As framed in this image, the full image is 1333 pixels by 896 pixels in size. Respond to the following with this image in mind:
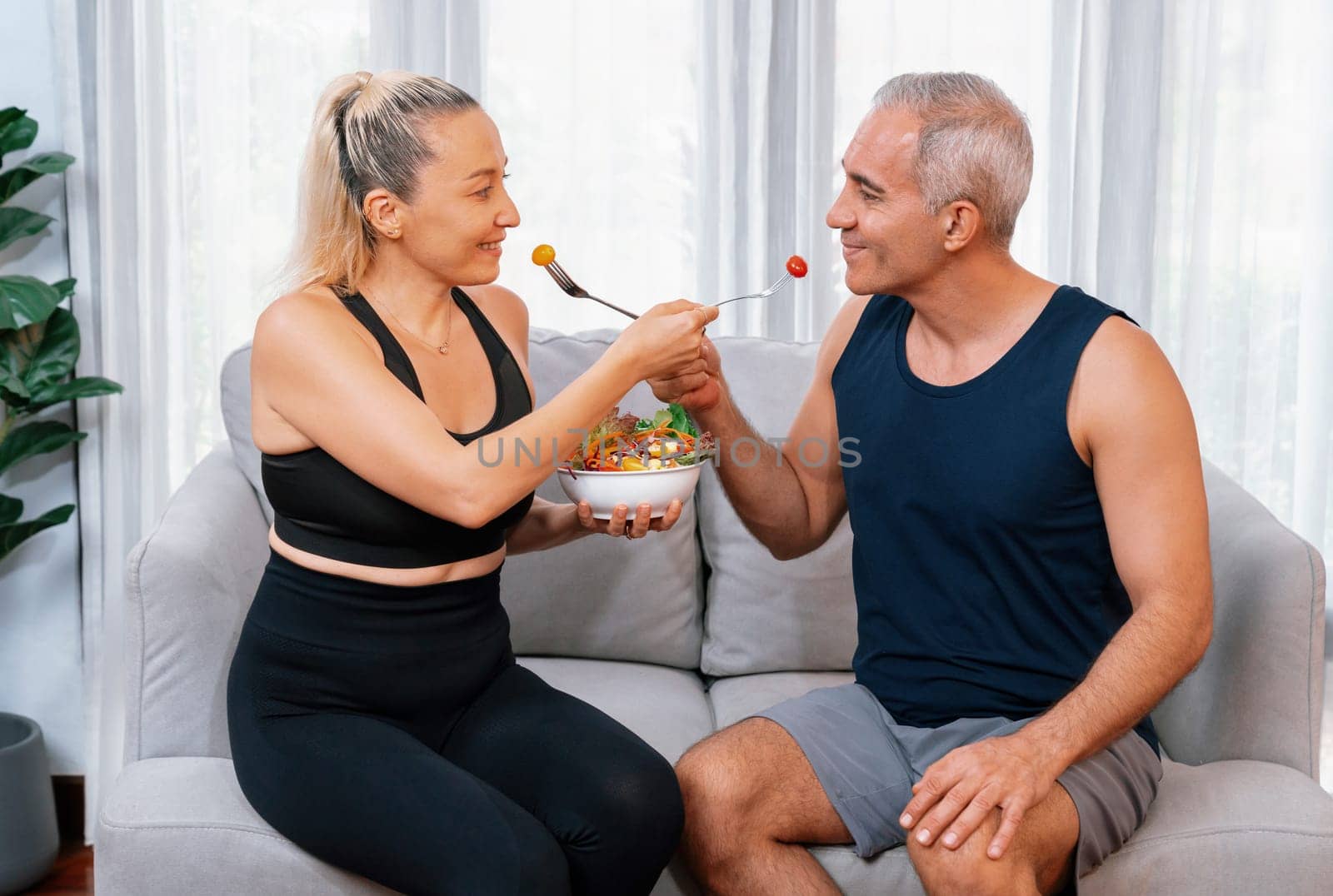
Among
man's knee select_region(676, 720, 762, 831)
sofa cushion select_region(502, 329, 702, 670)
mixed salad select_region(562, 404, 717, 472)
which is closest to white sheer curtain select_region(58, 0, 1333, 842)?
sofa cushion select_region(502, 329, 702, 670)

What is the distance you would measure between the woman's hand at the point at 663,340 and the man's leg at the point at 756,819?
1.63 feet

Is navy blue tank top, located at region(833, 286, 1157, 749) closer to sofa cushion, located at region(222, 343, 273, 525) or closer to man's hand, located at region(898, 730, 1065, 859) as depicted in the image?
man's hand, located at region(898, 730, 1065, 859)

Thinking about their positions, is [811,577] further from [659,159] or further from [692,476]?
[659,159]

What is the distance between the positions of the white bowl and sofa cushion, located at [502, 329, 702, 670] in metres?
0.58

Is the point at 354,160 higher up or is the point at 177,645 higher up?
the point at 354,160

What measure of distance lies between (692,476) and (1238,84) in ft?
6.12

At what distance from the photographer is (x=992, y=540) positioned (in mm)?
1679

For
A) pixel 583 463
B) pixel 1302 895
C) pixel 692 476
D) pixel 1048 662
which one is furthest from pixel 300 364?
pixel 1302 895

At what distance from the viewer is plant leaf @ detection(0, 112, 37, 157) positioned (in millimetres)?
2475

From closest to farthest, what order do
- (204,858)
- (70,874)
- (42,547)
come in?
(204,858)
(70,874)
(42,547)

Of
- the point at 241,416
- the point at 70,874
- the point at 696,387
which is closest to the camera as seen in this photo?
the point at 696,387

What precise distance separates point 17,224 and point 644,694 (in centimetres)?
157

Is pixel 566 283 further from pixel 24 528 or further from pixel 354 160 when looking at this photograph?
pixel 24 528

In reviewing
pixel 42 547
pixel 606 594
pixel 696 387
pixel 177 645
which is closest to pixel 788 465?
pixel 696 387
